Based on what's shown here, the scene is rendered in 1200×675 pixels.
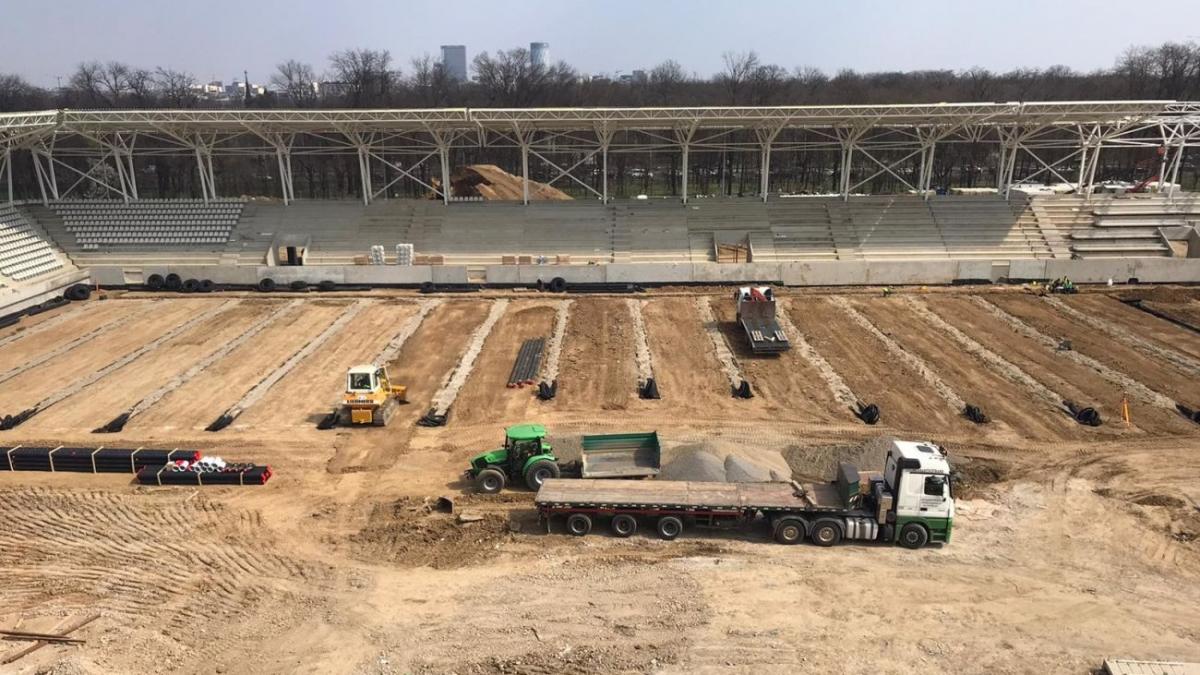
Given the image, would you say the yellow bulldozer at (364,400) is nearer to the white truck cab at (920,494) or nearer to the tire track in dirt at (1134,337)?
the white truck cab at (920,494)

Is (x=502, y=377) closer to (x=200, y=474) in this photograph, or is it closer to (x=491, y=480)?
(x=491, y=480)

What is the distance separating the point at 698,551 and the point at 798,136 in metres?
49.6

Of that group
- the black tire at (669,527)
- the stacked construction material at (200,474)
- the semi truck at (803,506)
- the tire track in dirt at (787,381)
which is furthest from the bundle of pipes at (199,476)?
the tire track in dirt at (787,381)

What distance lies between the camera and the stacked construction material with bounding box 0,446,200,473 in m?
16.1

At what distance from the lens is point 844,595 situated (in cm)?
→ 1166

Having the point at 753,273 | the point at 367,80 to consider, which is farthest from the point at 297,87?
the point at 753,273

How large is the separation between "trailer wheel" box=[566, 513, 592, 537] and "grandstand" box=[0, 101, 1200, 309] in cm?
2137

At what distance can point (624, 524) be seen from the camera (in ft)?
44.0

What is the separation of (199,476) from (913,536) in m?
14.5

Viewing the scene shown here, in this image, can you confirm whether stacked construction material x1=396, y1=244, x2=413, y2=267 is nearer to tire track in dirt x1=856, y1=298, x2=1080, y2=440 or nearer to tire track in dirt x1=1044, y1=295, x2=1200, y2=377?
tire track in dirt x1=856, y1=298, x2=1080, y2=440

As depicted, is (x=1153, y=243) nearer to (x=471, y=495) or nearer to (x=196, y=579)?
(x=471, y=495)

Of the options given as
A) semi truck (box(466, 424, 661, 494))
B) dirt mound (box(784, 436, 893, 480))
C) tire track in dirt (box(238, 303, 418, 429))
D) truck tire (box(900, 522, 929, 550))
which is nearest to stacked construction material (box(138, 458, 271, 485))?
tire track in dirt (box(238, 303, 418, 429))

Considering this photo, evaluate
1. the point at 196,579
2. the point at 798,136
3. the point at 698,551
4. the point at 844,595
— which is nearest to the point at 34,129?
the point at 196,579

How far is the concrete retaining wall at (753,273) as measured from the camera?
110 ft
